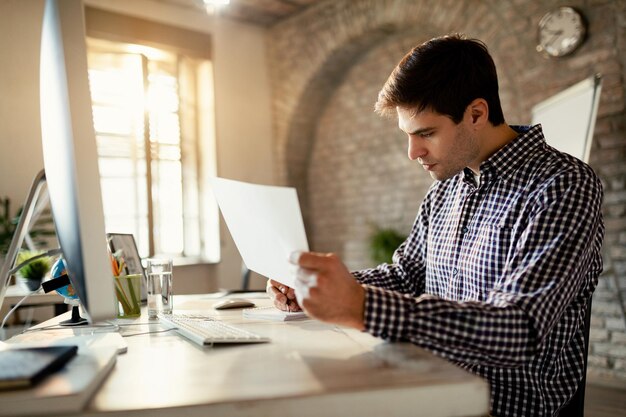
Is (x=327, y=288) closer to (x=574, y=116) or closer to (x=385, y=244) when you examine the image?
(x=574, y=116)

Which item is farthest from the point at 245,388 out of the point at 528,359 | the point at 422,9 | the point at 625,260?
the point at 422,9

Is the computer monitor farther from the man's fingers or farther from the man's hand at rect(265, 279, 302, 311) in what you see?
the man's hand at rect(265, 279, 302, 311)

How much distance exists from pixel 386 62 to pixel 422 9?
765mm

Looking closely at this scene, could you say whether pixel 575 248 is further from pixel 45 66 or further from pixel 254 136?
pixel 254 136

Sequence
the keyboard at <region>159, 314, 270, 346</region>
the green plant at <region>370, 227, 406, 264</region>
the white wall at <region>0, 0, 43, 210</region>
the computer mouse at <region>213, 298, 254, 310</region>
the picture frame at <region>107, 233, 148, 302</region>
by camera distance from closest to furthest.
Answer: the keyboard at <region>159, 314, 270, 346</region> < the computer mouse at <region>213, 298, 254, 310</region> < the picture frame at <region>107, 233, 148, 302</region> < the white wall at <region>0, 0, 43, 210</region> < the green plant at <region>370, 227, 406, 264</region>

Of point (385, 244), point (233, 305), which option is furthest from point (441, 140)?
point (385, 244)

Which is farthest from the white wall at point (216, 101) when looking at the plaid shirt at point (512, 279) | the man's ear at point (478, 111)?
the man's ear at point (478, 111)

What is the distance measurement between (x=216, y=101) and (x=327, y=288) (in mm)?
4811

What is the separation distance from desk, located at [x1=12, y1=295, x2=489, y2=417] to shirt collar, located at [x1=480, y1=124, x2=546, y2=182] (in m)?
0.57

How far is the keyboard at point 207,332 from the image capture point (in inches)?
42.9

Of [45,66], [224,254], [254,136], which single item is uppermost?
[254,136]

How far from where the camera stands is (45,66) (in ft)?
2.97

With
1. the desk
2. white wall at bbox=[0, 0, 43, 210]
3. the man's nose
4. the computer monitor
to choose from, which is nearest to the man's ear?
the man's nose

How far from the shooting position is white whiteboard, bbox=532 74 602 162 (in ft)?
9.99
